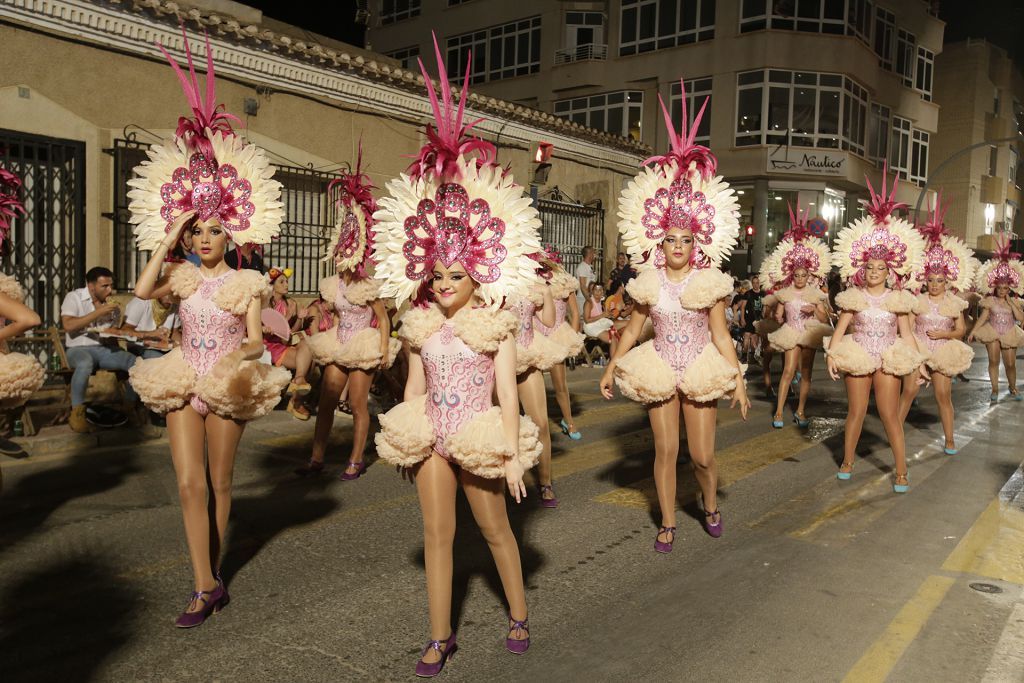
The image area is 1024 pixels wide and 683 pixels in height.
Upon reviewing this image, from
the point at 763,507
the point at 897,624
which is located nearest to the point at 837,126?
the point at 763,507

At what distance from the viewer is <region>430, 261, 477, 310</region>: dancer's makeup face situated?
411 centimetres

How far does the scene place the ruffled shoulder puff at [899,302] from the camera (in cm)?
804

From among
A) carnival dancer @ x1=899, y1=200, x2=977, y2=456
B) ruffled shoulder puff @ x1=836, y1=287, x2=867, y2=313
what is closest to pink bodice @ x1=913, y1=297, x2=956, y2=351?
carnival dancer @ x1=899, y1=200, x2=977, y2=456

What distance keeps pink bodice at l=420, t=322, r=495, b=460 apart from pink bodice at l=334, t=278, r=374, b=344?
13.0 ft

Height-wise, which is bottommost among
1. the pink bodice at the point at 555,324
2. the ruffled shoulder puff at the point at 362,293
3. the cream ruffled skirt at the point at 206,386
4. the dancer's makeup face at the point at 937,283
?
the cream ruffled skirt at the point at 206,386

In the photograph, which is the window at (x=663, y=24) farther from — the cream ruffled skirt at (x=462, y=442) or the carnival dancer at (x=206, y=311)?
the cream ruffled skirt at (x=462, y=442)

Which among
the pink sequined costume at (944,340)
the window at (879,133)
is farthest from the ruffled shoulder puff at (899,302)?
the window at (879,133)

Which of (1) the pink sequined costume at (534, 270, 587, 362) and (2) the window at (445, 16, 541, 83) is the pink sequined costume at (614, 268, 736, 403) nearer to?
(1) the pink sequined costume at (534, 270, 587, 362)

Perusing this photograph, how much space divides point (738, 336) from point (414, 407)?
1859 centimetres

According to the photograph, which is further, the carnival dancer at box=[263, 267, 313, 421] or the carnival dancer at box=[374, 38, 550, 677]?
the carnival dancer at box=[263, 267, 313, 421]

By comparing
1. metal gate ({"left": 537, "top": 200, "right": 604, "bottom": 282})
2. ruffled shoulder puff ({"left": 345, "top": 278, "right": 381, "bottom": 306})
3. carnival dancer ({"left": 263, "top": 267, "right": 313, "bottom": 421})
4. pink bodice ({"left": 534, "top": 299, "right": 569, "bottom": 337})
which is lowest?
carnival dancer ({"left": 263, "top": 267, "right": 313, "bottom": 421})

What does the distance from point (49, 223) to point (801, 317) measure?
1050 centimetres

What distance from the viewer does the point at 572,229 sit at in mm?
22203

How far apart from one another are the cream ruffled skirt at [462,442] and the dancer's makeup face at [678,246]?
2478mm
